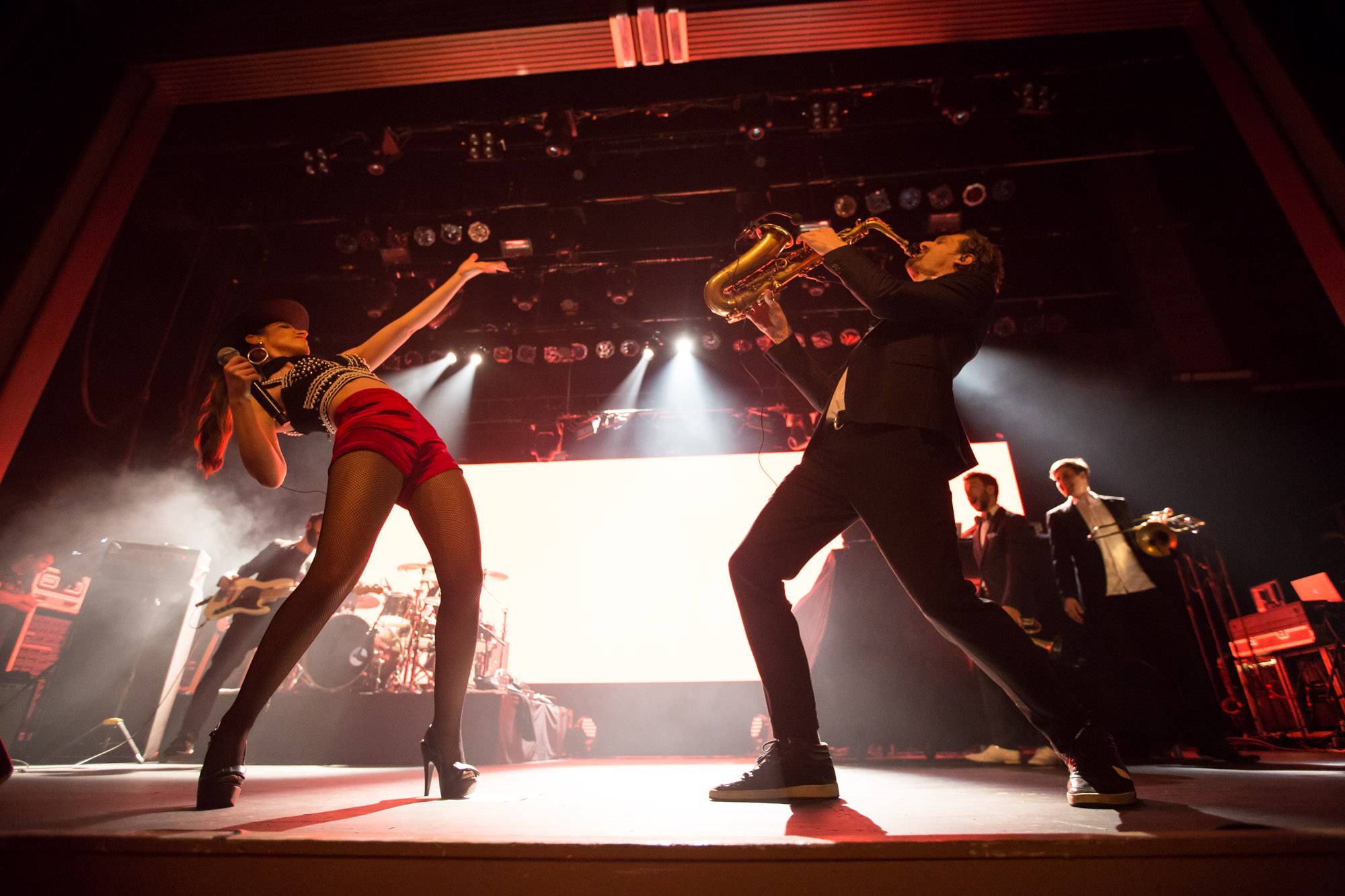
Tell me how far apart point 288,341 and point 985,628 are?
232cm

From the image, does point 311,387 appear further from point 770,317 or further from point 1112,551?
point 1112,551

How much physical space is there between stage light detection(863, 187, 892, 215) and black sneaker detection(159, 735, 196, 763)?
21.6 feet

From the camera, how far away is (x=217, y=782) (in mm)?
1473

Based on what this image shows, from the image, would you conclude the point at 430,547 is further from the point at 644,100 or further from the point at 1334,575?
the point at 1334,575

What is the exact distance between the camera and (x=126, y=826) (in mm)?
1113

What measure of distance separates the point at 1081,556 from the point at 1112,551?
0.18 meters

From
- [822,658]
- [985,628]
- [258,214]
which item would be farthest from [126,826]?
[258,214]

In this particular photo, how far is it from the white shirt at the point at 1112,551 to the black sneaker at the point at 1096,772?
3096mm

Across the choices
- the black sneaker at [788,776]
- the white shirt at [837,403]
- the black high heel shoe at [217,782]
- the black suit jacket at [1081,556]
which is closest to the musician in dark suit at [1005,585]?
the black suit jacket at [1081,556]

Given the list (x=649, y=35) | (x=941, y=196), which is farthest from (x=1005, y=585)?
(x=649, y=35)

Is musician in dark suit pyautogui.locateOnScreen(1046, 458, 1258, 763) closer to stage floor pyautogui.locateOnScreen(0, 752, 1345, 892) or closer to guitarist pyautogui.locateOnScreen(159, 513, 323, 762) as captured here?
stage floor pyautogui.locateOnScreen(0, 752, 1345, 892)

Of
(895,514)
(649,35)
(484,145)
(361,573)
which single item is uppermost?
(484,145)

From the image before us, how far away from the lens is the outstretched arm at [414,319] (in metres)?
2.22

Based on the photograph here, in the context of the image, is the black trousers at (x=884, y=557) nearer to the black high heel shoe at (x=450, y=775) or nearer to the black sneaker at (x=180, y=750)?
the black high heel shoe at (x=450, y=775)
